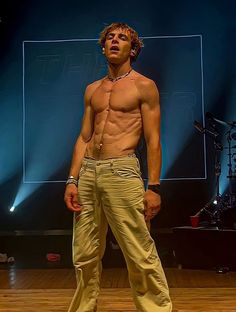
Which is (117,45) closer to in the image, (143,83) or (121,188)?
(143,83)

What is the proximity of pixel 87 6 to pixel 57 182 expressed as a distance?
6.75 ft

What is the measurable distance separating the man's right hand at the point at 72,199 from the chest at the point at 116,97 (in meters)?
0.41

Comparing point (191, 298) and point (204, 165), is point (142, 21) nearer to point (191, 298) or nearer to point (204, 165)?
point (204, 165)

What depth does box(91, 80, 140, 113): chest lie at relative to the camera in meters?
2.69

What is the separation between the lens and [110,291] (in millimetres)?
3924

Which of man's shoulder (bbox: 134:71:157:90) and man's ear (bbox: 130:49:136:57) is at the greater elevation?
man's ear (bbox: 130:49:136:57)

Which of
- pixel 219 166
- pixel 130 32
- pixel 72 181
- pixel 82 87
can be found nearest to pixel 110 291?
pixel 72 181

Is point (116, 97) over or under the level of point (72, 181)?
over

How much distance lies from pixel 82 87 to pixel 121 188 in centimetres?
381

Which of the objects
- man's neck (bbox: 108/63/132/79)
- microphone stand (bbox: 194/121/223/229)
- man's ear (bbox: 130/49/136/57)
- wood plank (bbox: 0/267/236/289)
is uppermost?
man's ear (bbox: 130/49/136/57)

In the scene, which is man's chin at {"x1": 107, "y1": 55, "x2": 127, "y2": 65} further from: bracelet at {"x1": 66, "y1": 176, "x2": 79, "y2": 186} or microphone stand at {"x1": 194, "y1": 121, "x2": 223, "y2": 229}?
microphone stand at {"x1": 194, "y1": 121, "x2": 223, "y2": 229}

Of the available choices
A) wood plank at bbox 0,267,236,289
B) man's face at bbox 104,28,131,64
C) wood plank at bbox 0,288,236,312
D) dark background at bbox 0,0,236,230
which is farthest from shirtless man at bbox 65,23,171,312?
dark background at bbox 0,0,236,230

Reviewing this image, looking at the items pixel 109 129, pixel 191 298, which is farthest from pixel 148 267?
pixel 191 298

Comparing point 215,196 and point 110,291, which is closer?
point 110,291
